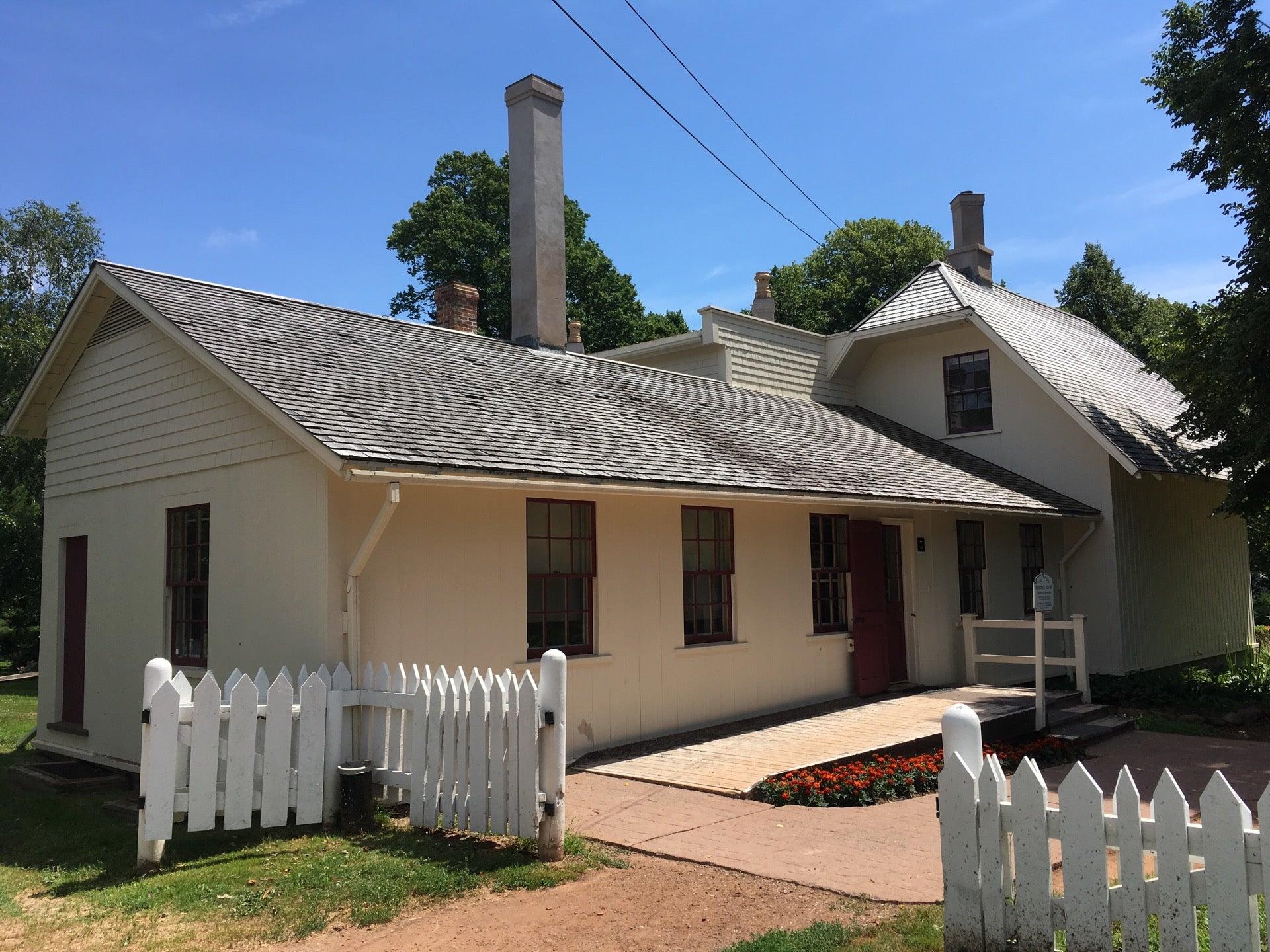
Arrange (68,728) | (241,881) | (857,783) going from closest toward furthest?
(241,881) → (857,783) → (68,728)

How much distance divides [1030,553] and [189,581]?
13.5 m

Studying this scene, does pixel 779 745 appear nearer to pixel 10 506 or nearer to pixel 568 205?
pixel 10 506

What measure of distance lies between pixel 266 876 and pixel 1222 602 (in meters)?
20.5

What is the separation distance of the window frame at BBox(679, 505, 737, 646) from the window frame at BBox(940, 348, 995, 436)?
8249 mm

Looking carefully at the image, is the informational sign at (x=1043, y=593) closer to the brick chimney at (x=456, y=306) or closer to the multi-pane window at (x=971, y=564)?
the multi-pane window at (x=971, y=564)

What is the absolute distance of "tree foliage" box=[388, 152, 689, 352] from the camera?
129 ft

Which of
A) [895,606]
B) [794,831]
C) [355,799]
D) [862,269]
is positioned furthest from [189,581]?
[862,269]

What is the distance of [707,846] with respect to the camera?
22.1 ft

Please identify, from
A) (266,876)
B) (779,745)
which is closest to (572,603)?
(779,745)

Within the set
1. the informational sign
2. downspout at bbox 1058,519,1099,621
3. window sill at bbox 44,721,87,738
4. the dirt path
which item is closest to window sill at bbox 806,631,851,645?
the informational sign

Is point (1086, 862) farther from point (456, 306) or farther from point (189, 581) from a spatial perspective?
point (456, 306)

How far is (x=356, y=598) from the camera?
848 cm

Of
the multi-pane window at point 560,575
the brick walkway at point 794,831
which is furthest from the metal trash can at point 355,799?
the multi-pane window at point 560,575

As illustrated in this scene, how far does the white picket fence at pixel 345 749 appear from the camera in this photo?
661 cm
